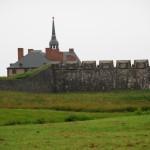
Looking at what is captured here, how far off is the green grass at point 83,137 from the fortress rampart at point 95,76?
1240 inches

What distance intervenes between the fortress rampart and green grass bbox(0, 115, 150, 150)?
103 ft

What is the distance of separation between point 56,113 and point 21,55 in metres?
54.0

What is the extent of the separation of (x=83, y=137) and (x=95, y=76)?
36.7 m

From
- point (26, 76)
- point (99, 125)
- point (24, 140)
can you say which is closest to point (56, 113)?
point (99, 125)

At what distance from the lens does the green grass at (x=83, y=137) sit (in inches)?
625

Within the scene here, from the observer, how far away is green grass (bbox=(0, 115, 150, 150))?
15875 mm

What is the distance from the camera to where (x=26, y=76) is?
52500mm

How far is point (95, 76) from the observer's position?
2157 inches

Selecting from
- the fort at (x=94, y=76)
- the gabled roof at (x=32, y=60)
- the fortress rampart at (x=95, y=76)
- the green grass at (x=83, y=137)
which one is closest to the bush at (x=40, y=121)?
the green grass at (x=83, y=137)

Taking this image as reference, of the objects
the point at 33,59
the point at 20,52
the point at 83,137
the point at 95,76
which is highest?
the point at 20,52

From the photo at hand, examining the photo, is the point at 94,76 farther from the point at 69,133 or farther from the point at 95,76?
the point at 69,133

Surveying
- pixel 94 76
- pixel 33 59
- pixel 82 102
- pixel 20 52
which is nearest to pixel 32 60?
pixel 33 59

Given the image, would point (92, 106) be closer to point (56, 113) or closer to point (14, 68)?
point (56, 113)

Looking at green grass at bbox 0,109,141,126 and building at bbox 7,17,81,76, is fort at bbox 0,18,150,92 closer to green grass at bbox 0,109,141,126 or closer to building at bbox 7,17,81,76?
building at bbox 7,17,81,76
